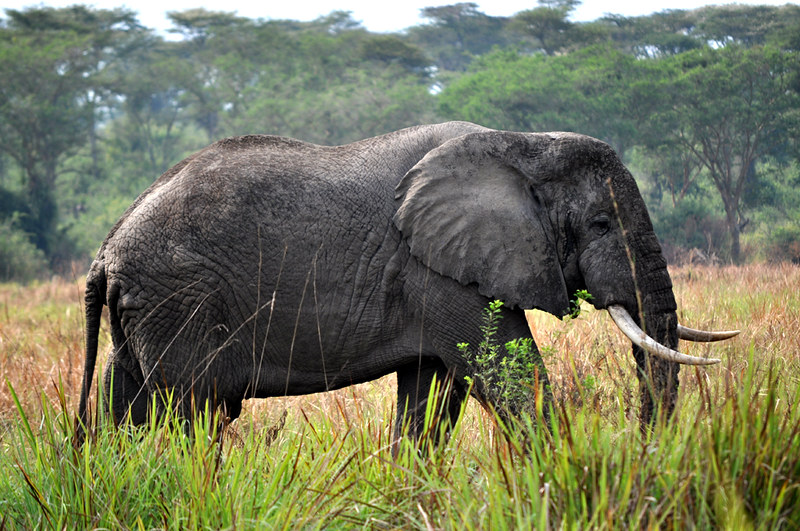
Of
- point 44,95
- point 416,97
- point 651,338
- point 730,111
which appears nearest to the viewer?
point 651,338

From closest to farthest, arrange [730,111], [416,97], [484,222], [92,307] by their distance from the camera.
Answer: [484,222], [92,307], [730,111], [416,97]

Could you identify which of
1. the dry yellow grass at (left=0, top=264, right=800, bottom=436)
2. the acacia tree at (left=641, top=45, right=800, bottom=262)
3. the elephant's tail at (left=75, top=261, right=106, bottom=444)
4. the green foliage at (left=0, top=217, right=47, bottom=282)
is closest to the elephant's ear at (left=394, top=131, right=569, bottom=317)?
the dry yellow grass at (left=0, top=264, right=800, bottom=436)

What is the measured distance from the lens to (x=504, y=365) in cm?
371

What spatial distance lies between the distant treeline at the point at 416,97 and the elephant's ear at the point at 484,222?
895 cm

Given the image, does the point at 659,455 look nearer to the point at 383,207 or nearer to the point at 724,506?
the point at 724,506

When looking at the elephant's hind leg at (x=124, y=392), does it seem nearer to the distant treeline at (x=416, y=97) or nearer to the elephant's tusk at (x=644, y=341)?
the elephant's tusk at (x=644, y=341)

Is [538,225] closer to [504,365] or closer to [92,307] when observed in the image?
[504,365]

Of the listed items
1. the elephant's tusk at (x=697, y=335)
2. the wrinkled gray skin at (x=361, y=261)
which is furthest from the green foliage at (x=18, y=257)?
the elephant's tusk at (x=697, y=335)

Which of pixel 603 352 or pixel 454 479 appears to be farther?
pixel 603 352

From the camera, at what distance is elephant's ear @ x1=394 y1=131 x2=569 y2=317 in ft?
13.2

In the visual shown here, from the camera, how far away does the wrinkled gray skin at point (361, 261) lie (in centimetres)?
404

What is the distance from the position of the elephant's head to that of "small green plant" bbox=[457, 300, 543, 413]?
24 cm

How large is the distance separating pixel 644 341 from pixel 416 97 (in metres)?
26.9

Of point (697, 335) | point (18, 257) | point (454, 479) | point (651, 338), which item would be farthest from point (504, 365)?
point (18, 257)
